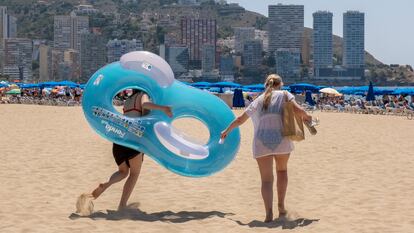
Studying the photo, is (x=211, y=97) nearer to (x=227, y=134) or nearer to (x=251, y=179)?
(x=227, y=134)

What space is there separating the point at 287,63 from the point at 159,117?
176 m

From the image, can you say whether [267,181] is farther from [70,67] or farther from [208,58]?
[208,58]

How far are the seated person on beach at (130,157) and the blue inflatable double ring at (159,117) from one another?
0.07 metres

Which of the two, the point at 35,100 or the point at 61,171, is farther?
the point at 35,100

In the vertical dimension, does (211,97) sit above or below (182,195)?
above

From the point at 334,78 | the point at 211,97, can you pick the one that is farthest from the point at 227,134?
the point at 334,78

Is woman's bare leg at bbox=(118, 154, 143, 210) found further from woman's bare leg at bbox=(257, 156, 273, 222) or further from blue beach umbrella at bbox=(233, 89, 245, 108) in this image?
blue beach umbrella at bbox=(233, 89, 245, 108)

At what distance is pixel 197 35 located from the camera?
186 meters

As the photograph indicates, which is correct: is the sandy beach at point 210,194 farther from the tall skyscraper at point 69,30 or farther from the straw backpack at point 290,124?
the tall skyscraper at point 69,30

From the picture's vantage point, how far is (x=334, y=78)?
175500 mm

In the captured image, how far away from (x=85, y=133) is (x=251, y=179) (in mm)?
7608

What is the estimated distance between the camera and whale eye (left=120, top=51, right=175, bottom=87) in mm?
5957

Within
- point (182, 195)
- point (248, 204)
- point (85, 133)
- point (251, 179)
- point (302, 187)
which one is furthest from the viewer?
point (85, 133)

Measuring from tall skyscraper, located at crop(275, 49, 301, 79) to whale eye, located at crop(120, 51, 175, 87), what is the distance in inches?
6674
